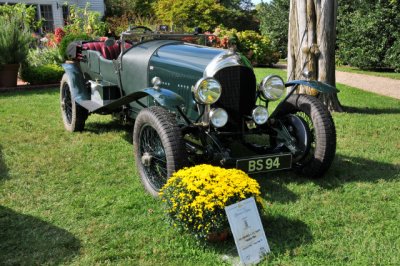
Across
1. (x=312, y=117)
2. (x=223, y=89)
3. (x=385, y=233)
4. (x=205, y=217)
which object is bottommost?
(x=385, y=233)

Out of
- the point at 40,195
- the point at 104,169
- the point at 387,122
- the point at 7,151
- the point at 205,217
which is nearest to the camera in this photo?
the point at 205,217

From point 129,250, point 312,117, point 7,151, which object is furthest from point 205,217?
point 7,151

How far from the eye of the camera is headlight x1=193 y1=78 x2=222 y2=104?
3.59 m

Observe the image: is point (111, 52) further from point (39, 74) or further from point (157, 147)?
point (39, 74)

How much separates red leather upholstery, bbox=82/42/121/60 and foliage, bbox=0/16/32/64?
4205 millimetres

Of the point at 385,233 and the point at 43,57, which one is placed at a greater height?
the point at 43,57

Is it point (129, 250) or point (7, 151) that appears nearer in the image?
point (129, 250)

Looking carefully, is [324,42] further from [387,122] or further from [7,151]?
[7,151]

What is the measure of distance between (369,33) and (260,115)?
12.1 m

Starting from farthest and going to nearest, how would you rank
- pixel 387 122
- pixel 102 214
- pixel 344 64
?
1. pixel 344 64
2. pixel 387 122
3. pixel 102 214

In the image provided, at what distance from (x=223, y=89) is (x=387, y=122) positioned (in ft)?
12.8

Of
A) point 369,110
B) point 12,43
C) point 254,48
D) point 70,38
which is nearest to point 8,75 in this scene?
point 12,43

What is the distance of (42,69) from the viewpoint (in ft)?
33.8

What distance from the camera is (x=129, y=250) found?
2.94 m
